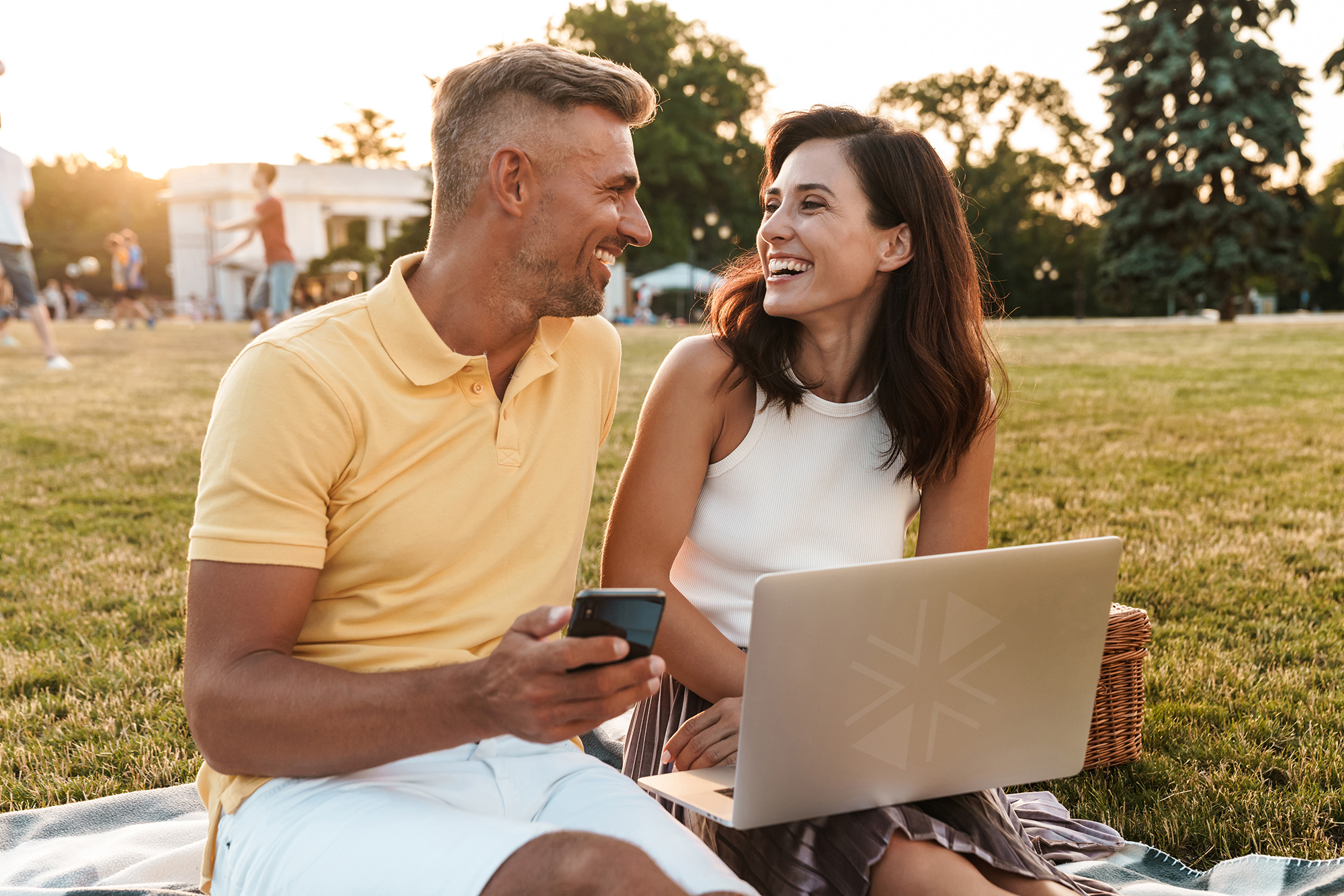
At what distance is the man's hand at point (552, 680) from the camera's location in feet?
4.62

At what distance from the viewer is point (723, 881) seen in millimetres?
1544

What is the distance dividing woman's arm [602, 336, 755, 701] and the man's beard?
33 centimetres

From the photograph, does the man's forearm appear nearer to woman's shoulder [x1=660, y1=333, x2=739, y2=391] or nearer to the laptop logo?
the laptop logo

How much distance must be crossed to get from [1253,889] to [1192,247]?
31037 millimetres

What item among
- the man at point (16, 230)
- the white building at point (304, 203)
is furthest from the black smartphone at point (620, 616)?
the white building at point (304, 203)

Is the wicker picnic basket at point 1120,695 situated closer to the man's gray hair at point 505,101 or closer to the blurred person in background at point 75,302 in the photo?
the man's gray hair at point 505,101

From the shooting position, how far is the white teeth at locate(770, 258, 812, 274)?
246cm

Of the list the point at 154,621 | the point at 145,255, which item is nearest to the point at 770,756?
the point at 154,621

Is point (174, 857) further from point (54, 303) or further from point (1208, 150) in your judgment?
point (54, 303)

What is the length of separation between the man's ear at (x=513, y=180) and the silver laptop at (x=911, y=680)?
2.98ft

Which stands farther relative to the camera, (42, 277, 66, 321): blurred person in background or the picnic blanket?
(42, 277, 66, 321): blurred person in background

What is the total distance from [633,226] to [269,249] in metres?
12.7

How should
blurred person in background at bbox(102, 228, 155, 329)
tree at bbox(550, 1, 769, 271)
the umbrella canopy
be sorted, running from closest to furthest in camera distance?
blurred person in background at bbox(102, 228, 155, 329), the umbrella canopy, tree at bbox(550, 1, 769, 271)

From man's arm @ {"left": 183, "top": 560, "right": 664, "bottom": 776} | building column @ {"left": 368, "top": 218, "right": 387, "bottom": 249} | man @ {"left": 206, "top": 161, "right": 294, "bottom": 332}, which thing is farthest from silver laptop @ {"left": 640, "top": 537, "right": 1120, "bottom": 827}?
building column @ {"left": 368, "top": 218, "right": 387, "bottom": 249}
